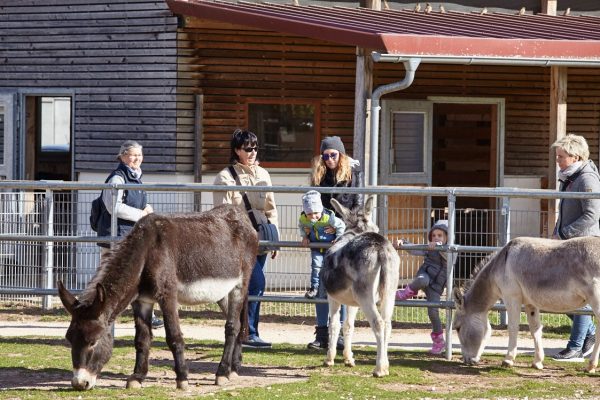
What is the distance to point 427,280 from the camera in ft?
37.6

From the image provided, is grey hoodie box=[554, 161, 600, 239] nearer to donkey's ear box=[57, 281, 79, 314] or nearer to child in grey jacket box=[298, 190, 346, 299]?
child in grey jacket box=[298, 190, 346, 299]

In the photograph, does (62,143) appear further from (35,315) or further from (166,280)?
(166,280)

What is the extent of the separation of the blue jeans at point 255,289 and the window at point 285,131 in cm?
491

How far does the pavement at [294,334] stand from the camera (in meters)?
12.0

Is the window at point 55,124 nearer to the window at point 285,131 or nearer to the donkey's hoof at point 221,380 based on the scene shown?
the window at point 285,131

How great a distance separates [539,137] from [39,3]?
7.25 metres

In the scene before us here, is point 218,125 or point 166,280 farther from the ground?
point 218,125

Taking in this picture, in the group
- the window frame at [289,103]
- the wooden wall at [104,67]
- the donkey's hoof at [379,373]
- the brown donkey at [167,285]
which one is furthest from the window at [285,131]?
the donkey's hoof at [379,373]

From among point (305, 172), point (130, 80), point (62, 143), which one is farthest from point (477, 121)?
point (62, 143)

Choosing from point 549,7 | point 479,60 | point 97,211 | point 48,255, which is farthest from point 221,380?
point 549,7

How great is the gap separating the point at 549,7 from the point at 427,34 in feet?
14.8

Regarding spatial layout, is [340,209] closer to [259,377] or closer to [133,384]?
[259,377]

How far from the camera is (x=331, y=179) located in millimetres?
11461

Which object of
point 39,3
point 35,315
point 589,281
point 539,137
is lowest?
point 35,315
